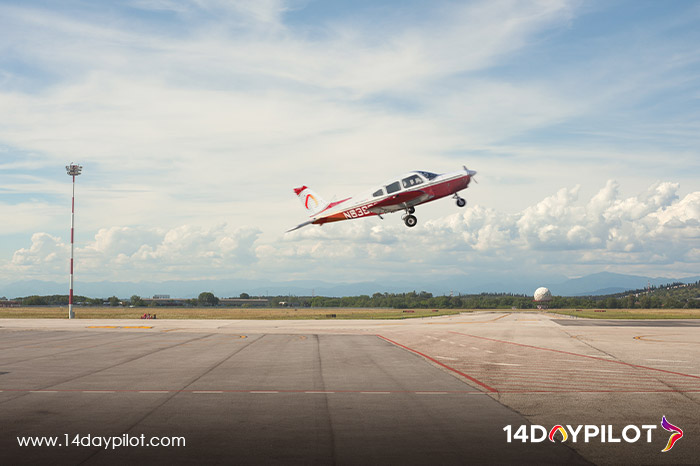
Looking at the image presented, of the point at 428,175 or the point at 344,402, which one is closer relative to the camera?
the point at 344,402

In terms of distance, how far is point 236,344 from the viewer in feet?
Answer: 140

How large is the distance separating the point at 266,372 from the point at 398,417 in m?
11.5

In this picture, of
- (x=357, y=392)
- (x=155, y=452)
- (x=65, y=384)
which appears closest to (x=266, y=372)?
(x=357, y=392)

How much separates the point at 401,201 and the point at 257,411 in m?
8.82

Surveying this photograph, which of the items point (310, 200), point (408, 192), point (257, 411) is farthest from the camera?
point (310, 200)

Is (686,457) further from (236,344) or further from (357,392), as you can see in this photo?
(236,344)

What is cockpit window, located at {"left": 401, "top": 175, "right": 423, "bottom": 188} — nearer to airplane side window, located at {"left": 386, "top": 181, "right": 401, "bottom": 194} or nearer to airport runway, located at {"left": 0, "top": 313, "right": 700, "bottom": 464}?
airplane side window, located at {"left": 386, "top": 181, "right": 401, "bottom": 194}

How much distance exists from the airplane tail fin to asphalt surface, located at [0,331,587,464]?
7.53 m

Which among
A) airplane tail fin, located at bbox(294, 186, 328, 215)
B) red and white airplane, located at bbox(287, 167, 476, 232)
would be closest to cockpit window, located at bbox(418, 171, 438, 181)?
red and white airplane, located at bbox(287, 167, 476, 232)

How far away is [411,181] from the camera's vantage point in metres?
20.3

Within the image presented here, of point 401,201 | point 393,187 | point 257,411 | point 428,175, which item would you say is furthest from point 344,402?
point 428,175

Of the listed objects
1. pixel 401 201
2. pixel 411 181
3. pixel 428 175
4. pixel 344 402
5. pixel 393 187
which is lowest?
pixel 344 402

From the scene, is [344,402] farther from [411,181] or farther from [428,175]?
[428,175]

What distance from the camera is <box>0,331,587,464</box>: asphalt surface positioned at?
40.7ft
